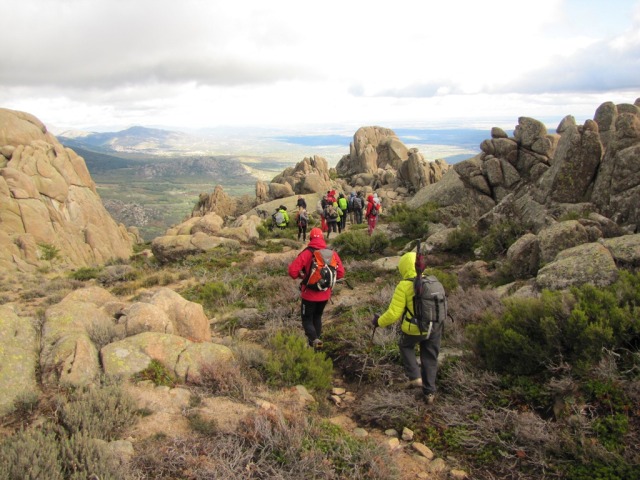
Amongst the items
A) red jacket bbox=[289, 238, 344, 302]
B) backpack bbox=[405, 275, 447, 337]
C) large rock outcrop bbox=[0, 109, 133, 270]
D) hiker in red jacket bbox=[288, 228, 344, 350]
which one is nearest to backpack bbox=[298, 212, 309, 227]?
hiker in red jacket bbox=[288, 228, 344, 350]

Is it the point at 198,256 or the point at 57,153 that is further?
the point at 57,153

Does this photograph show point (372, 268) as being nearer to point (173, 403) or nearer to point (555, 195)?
point (555, 195)

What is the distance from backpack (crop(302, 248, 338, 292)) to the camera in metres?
8.34

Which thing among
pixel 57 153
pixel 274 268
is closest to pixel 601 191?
pixel 274 268

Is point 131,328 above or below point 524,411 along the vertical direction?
above

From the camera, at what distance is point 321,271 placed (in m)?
8.33

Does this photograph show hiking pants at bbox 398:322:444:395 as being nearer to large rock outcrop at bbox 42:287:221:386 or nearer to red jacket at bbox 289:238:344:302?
red jacket at bbox 289:238:344:302

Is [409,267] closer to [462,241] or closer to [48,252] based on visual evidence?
[462,241]

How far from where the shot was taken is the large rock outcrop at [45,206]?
29.6 m

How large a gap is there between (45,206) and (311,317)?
3555 centimetres

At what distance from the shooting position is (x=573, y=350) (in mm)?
6090

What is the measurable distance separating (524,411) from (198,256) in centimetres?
1852

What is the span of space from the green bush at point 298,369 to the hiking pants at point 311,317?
1.17 m

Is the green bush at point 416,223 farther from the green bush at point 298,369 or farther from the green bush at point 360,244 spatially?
the green bush at point 298,369
